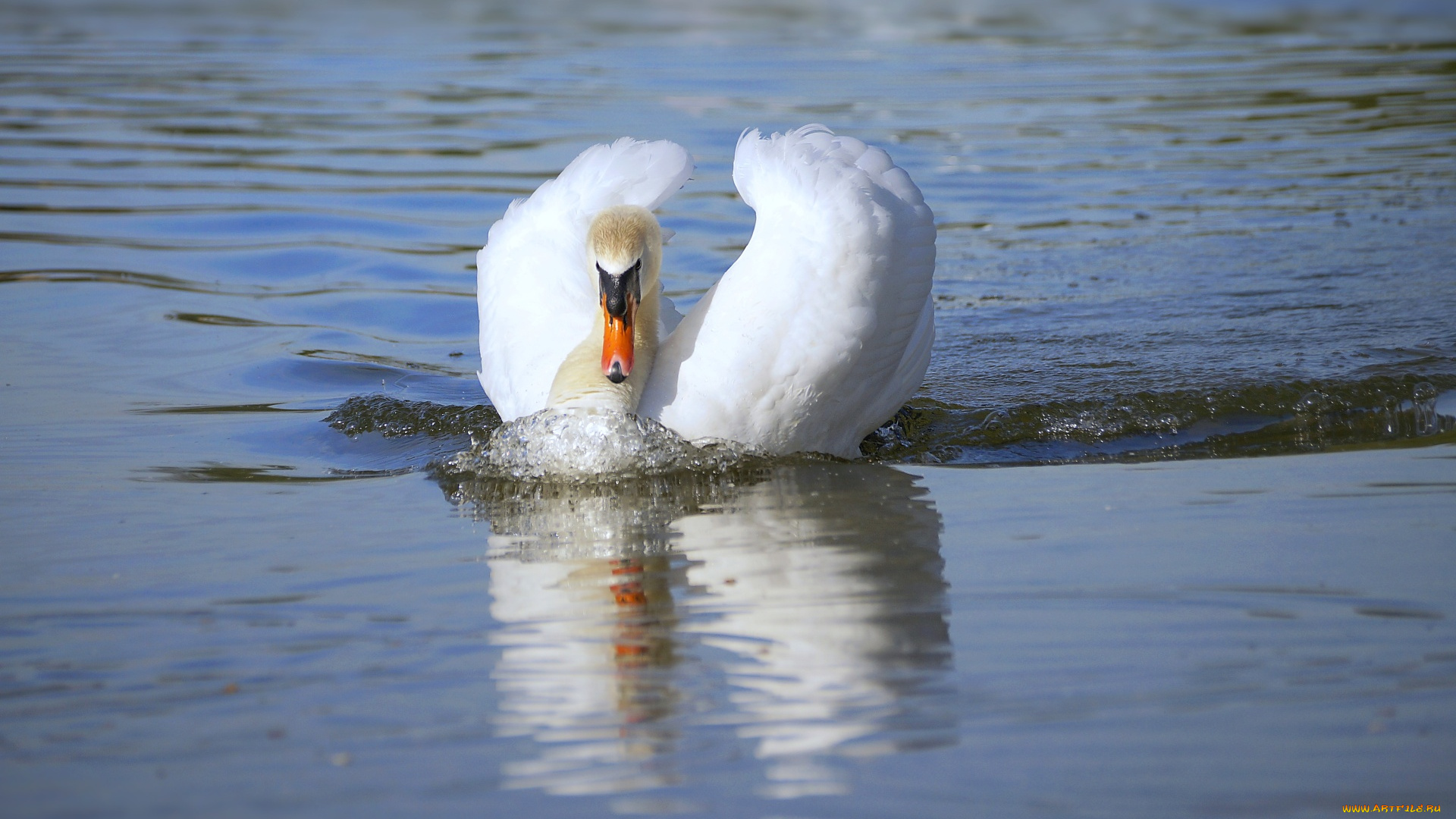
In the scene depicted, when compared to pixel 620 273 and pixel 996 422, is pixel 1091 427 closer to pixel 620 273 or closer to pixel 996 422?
pixel 996 422

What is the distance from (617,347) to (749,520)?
88 cm

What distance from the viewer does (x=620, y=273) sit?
5.60 metres

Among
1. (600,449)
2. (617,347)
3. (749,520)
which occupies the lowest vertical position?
(749,520)

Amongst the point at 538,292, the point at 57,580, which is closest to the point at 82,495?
the point at 57,580

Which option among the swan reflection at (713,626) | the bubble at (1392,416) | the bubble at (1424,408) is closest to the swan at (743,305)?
the swan reflection at (713,626)

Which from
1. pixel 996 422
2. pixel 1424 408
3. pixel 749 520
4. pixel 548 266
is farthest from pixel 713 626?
pixel 1424 408

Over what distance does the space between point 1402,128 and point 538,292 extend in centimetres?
1003

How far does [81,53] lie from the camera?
19500 mm

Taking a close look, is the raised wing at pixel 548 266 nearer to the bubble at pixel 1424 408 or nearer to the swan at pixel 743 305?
the swan at pixel 743 305

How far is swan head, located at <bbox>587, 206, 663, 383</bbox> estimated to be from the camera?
5.47 m

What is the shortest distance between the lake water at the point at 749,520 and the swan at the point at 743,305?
0.90 feet

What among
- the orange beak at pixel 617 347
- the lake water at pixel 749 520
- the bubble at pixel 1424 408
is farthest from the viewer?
the bubble at pixel 1424 408

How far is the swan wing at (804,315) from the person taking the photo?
215 inches

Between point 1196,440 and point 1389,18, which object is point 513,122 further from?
point 1389,18
